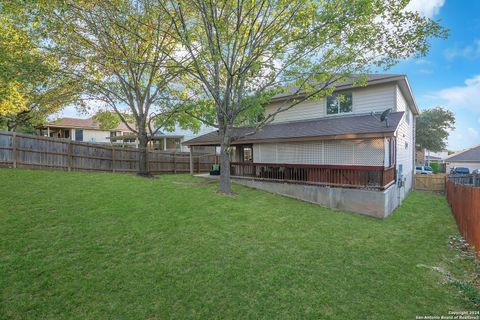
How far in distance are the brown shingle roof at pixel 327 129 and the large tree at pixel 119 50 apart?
3.84m

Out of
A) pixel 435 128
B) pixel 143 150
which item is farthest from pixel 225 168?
pixel 435 128

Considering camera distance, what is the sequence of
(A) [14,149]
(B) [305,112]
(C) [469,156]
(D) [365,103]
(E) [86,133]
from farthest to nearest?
(C) [469,156], (E) [86,133], (B) [305,112], (D) [365,103], (A) [14,149]

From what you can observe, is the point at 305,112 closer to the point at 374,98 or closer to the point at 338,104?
the point at 338,104

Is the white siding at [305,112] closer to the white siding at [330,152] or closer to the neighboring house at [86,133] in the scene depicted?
the white siding at [330,152]

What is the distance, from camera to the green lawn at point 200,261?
3482 millimetres

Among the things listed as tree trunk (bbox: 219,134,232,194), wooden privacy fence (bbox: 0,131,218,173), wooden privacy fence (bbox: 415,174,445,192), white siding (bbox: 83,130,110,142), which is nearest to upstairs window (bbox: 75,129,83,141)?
white siding (bbox: 83,130,110,142)

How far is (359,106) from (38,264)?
44.6ft

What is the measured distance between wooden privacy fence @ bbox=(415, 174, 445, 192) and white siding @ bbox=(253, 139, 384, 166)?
9.81m

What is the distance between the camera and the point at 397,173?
12.1 m

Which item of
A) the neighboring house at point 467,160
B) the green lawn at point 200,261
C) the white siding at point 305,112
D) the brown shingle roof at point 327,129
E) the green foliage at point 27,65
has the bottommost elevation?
the green lawn at point 200,261

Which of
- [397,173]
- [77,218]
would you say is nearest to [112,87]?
[77,218]

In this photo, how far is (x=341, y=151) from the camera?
37.3ft

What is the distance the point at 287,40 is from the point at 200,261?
8514mm

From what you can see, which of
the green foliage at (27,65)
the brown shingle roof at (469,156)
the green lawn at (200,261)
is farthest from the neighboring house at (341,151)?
the brown shingle roof at (469,156)
